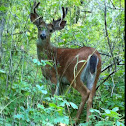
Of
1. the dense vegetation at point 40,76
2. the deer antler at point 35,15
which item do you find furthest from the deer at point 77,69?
the dense vegetation at point 40,76

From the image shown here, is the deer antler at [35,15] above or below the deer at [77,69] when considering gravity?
above

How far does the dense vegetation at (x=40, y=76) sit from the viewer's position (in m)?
2.78

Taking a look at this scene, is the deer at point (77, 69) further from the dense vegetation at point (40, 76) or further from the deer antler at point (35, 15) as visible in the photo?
the dense vegetation at point (40, 76)

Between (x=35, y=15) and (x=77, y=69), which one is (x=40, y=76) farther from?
(x=35, y=15)

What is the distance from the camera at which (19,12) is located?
15.7 feet

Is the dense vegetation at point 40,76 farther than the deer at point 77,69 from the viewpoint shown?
No

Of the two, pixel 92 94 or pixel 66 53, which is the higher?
pixel 66 53

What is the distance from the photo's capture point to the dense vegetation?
109 inches

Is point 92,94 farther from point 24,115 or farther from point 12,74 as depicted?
point 24,115

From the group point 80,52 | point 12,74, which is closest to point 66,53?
point 80,52

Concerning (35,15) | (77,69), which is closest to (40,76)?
(77,69)

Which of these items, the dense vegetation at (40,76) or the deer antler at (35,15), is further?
the deer antler at (35,15)

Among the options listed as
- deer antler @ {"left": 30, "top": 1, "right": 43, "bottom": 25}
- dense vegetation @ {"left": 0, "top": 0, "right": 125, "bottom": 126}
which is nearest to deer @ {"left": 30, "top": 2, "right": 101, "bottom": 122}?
deer antler @ {"left": 30, "top": 1, "right": 43, "bottom": 25}

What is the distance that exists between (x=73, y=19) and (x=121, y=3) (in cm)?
112
